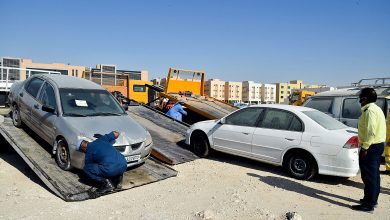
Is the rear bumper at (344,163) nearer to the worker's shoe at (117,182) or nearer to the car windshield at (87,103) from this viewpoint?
the worker's shoe at (117,182)

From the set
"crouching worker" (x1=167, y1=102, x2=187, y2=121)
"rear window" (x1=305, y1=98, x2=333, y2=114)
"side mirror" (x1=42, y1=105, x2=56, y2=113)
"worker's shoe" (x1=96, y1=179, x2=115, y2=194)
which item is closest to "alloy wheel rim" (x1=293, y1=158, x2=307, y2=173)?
"rear window" (x1=305, y1=98, x2=333, y2=114)

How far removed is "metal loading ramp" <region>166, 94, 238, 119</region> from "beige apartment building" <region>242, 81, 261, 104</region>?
8072 cm

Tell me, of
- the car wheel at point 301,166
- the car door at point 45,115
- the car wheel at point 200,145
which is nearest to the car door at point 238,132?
the car wheel at point 200,145

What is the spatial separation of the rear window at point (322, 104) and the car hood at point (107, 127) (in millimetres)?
5026

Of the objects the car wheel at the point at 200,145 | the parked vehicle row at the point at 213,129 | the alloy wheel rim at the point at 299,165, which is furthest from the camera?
the car wheel at the point at 200,145

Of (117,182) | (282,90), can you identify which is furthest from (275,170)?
(282,90)

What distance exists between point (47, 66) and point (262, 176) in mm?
70105

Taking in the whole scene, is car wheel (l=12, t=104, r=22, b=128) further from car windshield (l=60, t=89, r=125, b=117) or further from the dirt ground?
car windshield (l=60, t=89, r=125, b=117)

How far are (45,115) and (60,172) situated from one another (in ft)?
4.66

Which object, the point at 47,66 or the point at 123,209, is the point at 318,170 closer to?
the point at 123,209

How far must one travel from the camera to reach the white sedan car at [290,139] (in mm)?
5527

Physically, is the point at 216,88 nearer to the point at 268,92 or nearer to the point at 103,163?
the point at 268,92

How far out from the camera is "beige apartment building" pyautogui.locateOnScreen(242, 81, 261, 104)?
91.8 m

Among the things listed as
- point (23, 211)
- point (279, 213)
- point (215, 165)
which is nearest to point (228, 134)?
point (215, 165)
